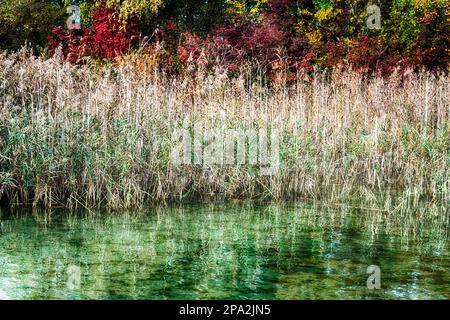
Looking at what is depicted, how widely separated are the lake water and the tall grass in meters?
0.36

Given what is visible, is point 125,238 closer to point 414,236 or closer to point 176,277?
point 176,277

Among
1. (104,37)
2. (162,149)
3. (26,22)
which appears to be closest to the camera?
(162,149)

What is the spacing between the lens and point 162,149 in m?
6.21

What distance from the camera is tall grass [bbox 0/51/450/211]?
19.1 ft

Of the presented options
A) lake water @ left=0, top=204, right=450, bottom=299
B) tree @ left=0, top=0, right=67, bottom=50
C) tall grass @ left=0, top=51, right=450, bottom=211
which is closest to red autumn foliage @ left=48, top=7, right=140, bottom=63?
tree @ left=0, top=0, right=67, bottom=50

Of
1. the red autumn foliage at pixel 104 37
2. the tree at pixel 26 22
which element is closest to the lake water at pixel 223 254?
the red autumn foliage at pixel 104 37

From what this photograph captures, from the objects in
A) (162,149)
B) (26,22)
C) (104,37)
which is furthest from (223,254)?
(26,22)

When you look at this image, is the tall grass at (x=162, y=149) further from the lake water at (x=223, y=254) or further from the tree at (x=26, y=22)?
the tree at (x=26, y=22)

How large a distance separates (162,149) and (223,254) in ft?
6.82

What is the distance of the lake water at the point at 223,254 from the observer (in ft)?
11.7

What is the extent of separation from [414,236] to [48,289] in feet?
8.87

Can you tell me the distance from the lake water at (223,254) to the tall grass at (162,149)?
36 cm

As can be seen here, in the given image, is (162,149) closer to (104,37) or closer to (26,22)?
(104,37)
